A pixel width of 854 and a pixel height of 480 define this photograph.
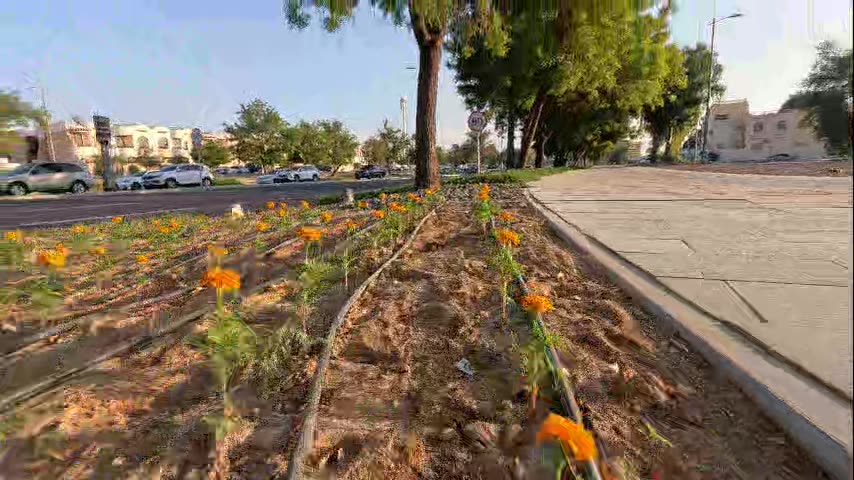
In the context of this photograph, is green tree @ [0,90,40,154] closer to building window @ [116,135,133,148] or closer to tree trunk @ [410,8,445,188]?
tree trunk @ [410,8,445,188]

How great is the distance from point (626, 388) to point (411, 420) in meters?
0.94

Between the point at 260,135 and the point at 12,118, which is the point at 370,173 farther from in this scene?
the point at 12,118

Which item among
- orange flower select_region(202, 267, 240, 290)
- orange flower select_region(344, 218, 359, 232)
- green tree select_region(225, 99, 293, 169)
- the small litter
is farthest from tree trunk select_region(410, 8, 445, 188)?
green tree select_region(225, 99, 293, 169)

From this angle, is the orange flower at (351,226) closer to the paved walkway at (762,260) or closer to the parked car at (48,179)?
the paved walkway at (762,260)

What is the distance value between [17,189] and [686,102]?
46.1 m

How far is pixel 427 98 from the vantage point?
1070 cm

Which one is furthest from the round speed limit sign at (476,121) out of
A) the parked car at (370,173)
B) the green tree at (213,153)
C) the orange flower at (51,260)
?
the green tree at (213,153)

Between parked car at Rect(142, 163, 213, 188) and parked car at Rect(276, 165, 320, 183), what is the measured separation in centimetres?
640

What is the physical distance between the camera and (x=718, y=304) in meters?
2.74

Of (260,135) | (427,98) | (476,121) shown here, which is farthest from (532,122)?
(260,135)

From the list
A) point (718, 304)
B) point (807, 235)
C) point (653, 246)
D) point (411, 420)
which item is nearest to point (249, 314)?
point (411, 420)

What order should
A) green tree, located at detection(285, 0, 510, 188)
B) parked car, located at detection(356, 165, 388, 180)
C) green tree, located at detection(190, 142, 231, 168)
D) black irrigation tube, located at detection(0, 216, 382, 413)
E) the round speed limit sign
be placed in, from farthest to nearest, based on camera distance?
green tree, located at detection(190, 142, 231, 168), parked car, located at detection(356, 165, 388, 180), the round speed limit sign, green tree, located at detection(285, 0, 510, 188), black irrigation tube, located at detection(0, 216, 382, 413)

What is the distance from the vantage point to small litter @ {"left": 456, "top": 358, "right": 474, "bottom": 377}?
2.14 metres

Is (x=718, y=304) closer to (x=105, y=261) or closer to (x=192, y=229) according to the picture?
(x=105, y=261)
